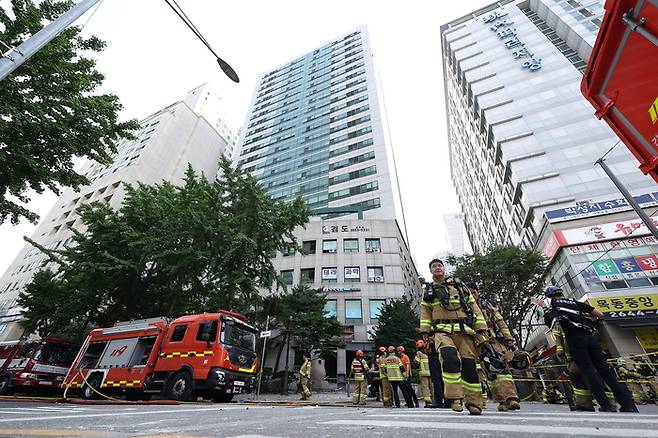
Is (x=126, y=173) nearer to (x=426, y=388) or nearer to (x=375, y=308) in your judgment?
(x=375, y=308)

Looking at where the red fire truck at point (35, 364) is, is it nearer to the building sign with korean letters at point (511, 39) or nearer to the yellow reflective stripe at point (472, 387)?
the yellow reflective stripe at point (472, 387)

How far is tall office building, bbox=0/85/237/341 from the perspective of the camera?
142ft

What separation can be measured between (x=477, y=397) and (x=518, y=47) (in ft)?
176

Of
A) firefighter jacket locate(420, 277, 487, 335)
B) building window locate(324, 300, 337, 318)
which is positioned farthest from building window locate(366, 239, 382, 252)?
firefighter jacket locate(420, 277, 487, 335)

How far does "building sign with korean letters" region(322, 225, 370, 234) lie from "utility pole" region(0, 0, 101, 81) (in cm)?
2840

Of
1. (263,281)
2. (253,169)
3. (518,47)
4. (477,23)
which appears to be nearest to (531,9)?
(477,23)

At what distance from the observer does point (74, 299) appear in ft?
48.5

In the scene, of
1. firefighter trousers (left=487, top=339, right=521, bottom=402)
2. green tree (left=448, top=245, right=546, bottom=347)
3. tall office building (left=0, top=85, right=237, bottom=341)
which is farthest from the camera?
tall office building (left=0, top=85, right=237, bottom=341)

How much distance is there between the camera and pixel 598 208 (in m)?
21.9

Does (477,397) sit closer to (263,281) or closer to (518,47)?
(263,281)

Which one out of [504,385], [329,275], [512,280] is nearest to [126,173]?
[329,275]

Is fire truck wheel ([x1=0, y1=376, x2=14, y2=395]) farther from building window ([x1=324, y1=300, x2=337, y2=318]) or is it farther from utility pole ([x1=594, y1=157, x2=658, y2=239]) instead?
utility pole ([x1=594, y1=157, x2=658, y2=239])

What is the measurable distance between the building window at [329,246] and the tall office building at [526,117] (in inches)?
708

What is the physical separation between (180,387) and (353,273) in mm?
21340
